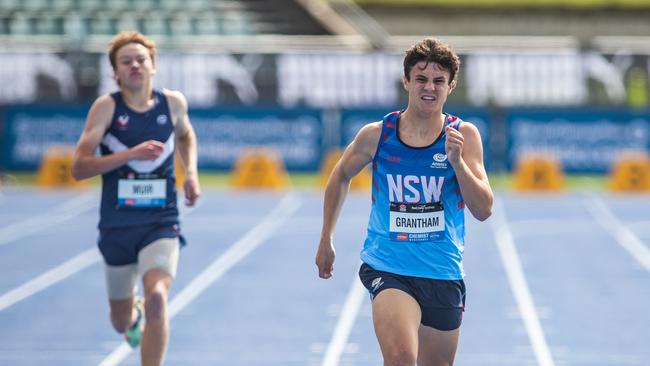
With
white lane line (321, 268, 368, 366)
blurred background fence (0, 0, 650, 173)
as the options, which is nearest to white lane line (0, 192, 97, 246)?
blurred background fence (0, 0, 650, 173)

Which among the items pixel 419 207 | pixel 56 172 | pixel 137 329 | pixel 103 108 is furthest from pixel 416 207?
pixel 56 172

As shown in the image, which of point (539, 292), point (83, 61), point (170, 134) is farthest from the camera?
point (83, 61)

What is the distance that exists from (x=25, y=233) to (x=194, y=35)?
13.7m

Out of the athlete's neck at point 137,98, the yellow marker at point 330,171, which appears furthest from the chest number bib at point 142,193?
the yellow marker at point 330,171

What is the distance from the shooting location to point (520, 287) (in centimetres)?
1141

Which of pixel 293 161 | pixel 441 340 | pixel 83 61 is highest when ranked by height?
pixel 441 340

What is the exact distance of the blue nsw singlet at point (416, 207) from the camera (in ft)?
18.6

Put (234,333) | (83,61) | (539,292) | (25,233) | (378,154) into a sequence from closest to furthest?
(378,154)
(234,333)
(539,292)
(25,233)
(83,61)

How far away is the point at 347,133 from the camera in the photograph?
22.2 metres

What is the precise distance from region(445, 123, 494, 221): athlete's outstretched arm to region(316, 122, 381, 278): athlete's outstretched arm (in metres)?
0.39

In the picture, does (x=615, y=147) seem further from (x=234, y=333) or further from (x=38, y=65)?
(x=234, y=333)

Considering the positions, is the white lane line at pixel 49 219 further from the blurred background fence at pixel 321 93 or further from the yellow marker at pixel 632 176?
the yellow marker at pixel 632 176

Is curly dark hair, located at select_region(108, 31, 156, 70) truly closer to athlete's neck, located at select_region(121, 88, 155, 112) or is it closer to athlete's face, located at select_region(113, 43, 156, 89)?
athlete's face, located at select_region(113, 43, 156, 89)

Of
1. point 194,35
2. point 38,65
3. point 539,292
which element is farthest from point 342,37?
point 539,292
